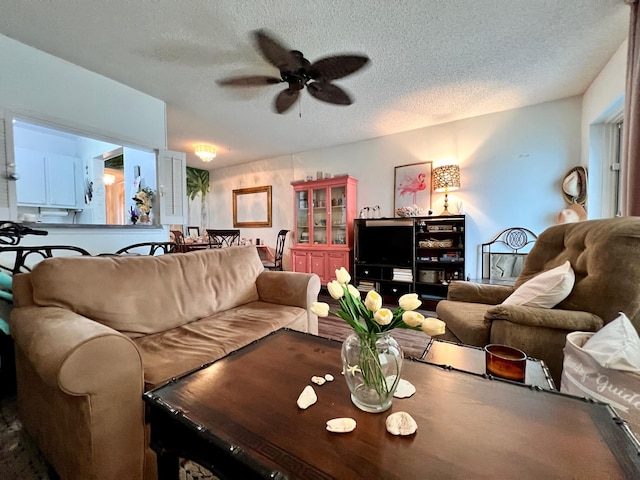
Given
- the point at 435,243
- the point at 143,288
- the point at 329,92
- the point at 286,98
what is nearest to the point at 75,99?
the point at 286,98

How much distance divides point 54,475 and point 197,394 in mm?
987

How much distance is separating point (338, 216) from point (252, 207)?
2.24 meters

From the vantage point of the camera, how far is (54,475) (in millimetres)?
1115

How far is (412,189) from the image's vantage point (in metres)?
3.91

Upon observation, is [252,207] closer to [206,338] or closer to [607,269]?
[206,338]

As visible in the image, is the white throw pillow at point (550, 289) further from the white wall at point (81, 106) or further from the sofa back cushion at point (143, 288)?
the white wall at point (81, 106)

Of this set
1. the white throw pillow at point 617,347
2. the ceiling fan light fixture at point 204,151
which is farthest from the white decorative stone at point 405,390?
the ceiling fan light fixture at point 204,151

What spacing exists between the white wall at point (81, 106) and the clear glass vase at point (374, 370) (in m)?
3.08

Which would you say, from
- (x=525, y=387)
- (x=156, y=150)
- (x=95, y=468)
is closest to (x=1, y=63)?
(x=156, y=150)

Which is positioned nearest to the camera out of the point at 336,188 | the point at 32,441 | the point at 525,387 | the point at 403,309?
the point at 403,309

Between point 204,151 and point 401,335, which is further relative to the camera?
point 204,151

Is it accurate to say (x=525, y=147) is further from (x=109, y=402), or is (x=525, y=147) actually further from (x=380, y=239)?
(x=109, y=402)

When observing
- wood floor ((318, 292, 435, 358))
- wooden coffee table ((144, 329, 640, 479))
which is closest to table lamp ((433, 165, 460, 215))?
wood floor ((318, 292, 435, 358))

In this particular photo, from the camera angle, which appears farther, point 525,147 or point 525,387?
point 525,147
